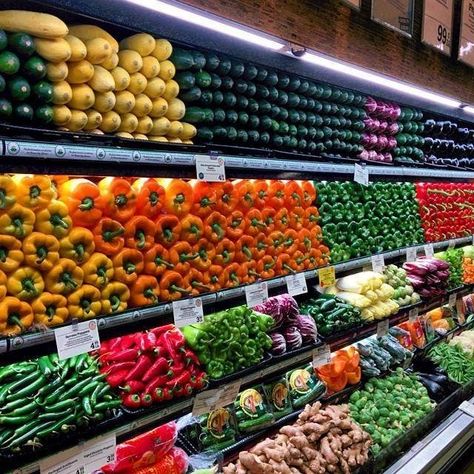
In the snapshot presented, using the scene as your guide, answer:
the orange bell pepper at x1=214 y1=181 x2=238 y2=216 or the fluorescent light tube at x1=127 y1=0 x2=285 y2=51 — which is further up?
the fluorescent light tube at x1=127 y1=0 x2=285 y2=51

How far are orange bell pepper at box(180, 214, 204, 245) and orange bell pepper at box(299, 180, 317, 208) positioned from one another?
3.04 ft

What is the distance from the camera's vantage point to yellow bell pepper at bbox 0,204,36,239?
Result: 1717 millimetres

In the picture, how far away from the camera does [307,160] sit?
322cm

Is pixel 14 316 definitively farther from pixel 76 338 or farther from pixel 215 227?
pixel 215 227

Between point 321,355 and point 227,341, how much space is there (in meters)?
0.79

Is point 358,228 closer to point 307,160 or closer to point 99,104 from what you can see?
point 307,160

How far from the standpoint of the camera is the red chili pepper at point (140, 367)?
84.7 inches

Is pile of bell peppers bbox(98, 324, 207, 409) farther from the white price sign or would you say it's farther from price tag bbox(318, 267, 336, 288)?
the white price sign

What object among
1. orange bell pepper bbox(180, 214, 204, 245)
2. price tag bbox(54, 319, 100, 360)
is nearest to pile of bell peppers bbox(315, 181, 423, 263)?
orange bell pepper bbox(180, 214, 204, 245)

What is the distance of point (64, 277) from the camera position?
1.88 meters

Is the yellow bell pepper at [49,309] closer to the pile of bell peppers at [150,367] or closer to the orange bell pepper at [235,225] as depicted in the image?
the pile of bell peppers at [150,367]

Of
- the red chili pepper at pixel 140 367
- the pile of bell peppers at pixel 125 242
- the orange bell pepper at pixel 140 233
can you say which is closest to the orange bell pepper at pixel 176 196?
the pile of bell peppers at pixel 125 242

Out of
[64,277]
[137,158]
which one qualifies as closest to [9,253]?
[64,277]

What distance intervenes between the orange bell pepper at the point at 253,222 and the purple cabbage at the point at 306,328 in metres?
0.61
